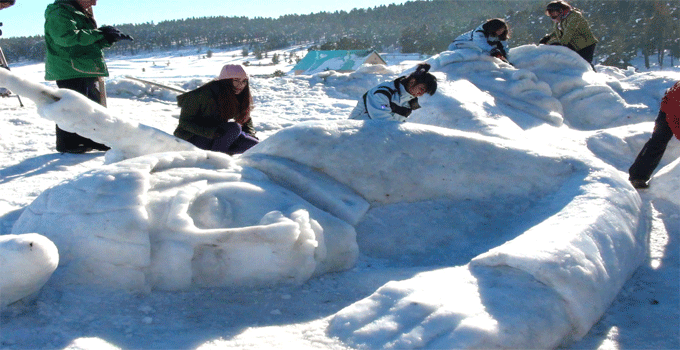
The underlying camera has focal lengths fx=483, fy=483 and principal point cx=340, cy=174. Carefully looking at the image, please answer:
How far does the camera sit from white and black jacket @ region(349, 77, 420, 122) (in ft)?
10.4

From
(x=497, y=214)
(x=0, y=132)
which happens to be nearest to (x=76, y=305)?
(x=497, y=214)

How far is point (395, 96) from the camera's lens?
327 centimetres

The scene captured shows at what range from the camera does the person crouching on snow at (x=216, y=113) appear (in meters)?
3.19

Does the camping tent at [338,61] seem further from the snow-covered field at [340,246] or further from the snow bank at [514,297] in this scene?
the snow bank at [514,297]

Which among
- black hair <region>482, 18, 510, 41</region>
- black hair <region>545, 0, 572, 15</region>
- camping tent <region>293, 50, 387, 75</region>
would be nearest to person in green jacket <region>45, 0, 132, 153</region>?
black hair <region>482, 18, 510, 41</region>

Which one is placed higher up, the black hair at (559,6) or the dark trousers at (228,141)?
the black hair at (559,6)

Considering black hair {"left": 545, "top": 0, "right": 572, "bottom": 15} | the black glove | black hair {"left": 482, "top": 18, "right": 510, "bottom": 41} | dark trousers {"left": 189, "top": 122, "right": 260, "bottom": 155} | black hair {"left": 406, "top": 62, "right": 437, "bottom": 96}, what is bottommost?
dark trousers {"left": 189, "top": 122, "right": 260, "bottom": 155}

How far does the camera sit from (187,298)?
1668mm

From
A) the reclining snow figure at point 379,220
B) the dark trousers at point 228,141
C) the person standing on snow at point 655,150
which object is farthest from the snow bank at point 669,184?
the dark trousers at point 228,141

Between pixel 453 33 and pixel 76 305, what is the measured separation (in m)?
31.1

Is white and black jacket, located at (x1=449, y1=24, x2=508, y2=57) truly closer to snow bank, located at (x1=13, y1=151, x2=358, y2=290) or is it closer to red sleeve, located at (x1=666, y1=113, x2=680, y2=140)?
red sleeve, located at (x1=666, y1=113, x2=680, y2=140)

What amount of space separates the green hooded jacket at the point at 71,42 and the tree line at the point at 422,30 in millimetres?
11784

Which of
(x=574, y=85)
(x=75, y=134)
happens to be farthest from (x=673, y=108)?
(x=75, y=134)

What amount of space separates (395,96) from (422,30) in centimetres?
2862
